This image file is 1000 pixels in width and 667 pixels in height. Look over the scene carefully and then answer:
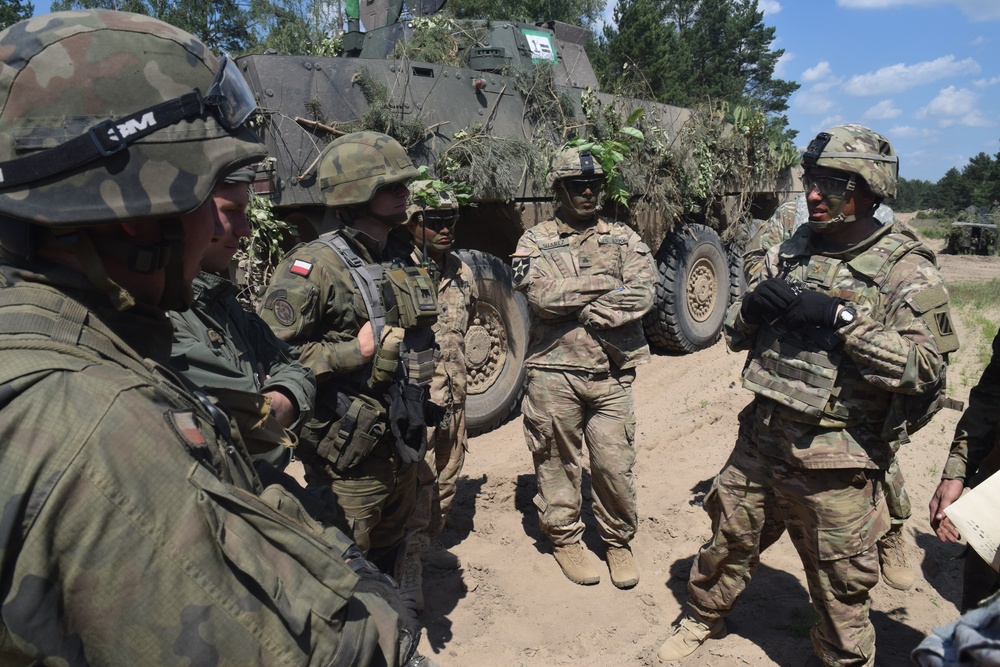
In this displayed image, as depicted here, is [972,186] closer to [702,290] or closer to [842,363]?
[702,290]

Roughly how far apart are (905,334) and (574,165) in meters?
2.04

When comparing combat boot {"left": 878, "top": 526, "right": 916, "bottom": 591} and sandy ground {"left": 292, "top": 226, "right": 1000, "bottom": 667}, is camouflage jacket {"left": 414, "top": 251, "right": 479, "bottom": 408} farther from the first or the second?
combat boot {"left": 878, "top": 526, "right": 916, "bottom": 591}

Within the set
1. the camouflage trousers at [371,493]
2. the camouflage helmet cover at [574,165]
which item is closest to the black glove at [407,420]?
the camouflage trousers at [371,493]

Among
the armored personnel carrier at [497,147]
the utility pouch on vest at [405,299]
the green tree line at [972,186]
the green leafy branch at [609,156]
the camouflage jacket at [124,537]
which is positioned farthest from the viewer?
the green tree line at [972,186]

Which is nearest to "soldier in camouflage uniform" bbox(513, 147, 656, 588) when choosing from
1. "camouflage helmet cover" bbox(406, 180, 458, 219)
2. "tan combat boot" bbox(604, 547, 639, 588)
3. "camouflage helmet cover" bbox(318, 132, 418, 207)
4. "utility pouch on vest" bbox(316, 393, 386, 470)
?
"tan combat boot" bbox(604, 547, 639, 588)

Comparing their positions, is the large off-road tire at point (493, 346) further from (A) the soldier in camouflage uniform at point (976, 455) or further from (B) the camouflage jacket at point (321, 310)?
(A) the soldier in camouflage uniform at point (976, 455)

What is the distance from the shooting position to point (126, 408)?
94cm

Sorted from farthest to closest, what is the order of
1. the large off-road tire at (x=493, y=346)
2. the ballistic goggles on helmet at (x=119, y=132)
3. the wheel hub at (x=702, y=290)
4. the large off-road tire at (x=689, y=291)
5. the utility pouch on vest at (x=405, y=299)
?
1. the wheel hub at (x=702, y=290)
2. the large off-road tire at (x=689, y=291)
3. the large off-road tire at (x=493, y=346)
4. the utility pouch on vest at (x=405, y=299)
5. the ballistic goggles on helmet at (x=119, y=132)

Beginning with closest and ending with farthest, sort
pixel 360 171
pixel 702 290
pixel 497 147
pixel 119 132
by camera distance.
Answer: pixel 119 132 → pixel 360 171 → pixel 497 147 → pixel 702 290

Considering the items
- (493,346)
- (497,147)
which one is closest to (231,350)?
(493,346)

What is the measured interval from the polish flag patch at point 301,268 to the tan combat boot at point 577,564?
2213mm

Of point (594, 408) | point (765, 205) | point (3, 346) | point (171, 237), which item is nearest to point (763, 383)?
point (594, 408)

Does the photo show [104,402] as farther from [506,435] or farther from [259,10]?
[259,10]

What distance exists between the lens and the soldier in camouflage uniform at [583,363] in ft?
13.0
